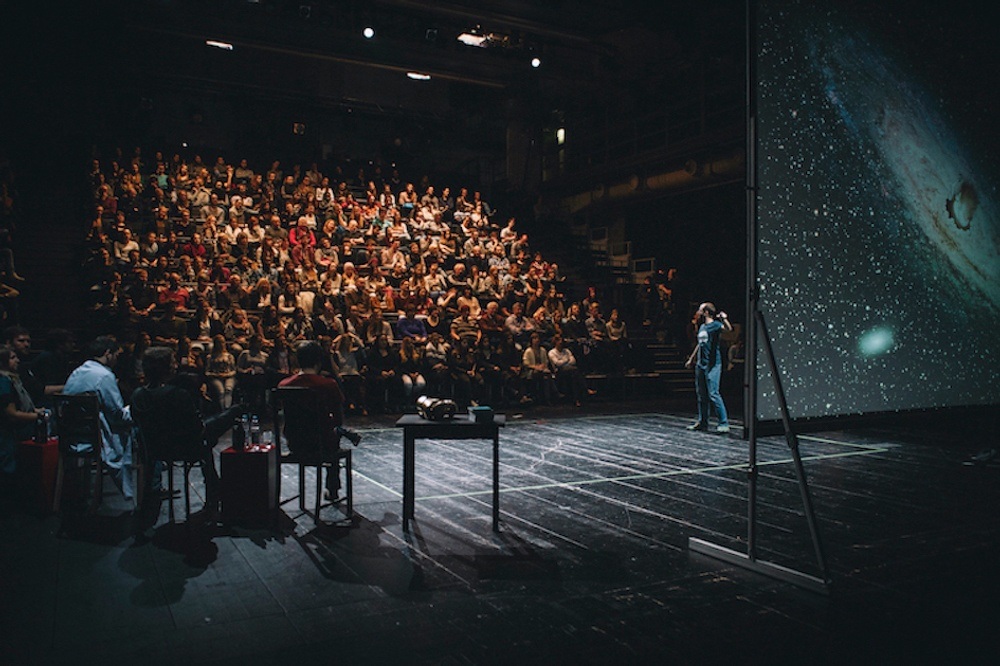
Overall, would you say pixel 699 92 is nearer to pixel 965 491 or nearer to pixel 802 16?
pixel 965 491

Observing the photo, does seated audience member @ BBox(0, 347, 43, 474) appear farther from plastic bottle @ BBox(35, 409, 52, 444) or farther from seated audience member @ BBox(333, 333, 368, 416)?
seated audience member @ BBox(333, 333, 368, 416)

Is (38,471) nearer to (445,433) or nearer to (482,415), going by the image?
(445,433)

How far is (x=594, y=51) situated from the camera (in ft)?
51.7

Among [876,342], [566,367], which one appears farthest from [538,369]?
[876,342]

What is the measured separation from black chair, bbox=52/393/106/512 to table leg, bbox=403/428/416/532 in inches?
74.9

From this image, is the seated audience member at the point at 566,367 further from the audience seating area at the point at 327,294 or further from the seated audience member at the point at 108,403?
the seated audience member at the point at 108,403

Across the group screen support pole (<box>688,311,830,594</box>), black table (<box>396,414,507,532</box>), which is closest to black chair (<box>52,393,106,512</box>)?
black table (<box>396,414,507,532</box>)

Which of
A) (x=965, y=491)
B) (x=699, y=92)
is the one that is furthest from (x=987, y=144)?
(x=699, y=92)

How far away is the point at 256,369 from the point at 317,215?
5.23 meters

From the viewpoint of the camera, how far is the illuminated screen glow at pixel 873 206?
2.94 meters

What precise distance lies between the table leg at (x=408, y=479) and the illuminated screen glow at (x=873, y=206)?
77.7 inches

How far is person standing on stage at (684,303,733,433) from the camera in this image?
7.47 m

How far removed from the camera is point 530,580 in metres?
3.12

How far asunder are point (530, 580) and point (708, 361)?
5.06 m
